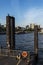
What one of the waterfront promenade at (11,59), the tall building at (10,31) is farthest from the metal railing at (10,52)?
the tall building at (10,31)

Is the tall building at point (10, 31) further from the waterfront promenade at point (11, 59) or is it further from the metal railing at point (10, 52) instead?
the waterfront promenade at point (11, 59)

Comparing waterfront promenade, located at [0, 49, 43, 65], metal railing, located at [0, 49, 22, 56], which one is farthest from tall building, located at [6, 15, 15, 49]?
waterfront promenade, located at [0, 49, 43, 65]

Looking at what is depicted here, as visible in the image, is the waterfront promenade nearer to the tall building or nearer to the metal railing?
the metal railing

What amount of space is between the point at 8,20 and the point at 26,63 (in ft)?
32.1

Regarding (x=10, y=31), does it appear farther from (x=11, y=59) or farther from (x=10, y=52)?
(x=11, y=59)

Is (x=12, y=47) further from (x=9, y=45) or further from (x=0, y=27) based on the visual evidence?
(x=0, y=27)

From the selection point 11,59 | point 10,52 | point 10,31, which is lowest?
point 11,59

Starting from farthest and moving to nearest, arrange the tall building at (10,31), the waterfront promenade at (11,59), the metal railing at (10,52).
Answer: the tall building at (10,31) → the metal railing at (10,52) → the waterfront promenade at (11,59)

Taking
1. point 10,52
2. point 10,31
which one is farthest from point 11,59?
point 10,31

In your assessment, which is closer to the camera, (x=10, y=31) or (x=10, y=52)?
(x=10, y=52)

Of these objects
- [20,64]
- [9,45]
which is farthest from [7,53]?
[20,64]

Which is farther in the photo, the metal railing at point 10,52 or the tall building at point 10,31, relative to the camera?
the tall building at point 10,31

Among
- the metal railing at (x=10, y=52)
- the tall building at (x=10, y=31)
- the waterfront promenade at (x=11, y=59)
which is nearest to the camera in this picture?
the waterfront promenade at (x=11, y=59)

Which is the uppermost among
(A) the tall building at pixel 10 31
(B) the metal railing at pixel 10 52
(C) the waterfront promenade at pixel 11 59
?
(A) the tall building at pixel 10 31
